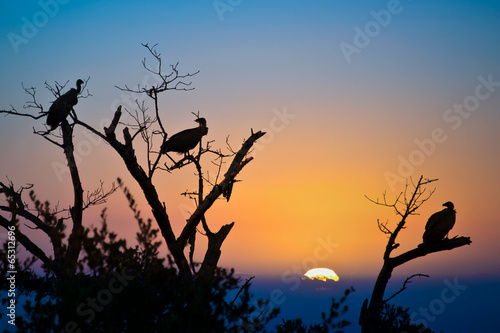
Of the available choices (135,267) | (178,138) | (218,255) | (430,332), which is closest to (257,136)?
(178,138)

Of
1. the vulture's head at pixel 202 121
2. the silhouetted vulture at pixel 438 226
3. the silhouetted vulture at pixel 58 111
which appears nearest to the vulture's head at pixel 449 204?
the silhouetted vulture at pixel 438 226

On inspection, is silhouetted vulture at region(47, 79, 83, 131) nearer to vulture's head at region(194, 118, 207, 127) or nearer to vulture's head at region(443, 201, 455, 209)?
vulture's head at region(194, 118, 207, 127)

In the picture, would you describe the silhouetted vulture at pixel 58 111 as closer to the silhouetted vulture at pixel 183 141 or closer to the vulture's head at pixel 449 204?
the silhouetted vulture at pixel 183 141

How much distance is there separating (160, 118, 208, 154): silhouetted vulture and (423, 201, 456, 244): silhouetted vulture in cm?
587

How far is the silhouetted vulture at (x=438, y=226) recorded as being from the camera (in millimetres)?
11234

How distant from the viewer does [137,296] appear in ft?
16.9

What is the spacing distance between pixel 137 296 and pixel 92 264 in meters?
0.84

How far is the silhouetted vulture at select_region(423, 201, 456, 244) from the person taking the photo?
442 inches

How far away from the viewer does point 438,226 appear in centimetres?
1122

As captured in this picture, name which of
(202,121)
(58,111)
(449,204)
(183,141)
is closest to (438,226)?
(449,204)

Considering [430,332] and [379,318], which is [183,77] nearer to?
[379,318]

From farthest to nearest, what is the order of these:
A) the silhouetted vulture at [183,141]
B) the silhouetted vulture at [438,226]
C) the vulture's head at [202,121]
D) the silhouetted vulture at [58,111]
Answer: the silhouetted vulture at [438,226] < the vulture's head at [202,121] < the silhouetted vulture at [58,111] < the silhouetted vulture at [183,141]

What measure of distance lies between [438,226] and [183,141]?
6.36 meters

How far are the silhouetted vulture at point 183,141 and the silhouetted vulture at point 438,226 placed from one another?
5872 millimetres
